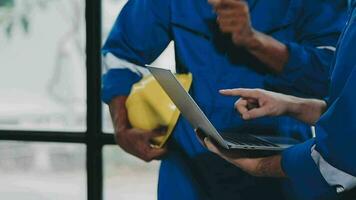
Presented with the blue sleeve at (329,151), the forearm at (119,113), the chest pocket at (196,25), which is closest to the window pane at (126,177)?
the forearm at (119,113)

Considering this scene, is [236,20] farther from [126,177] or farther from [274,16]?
[126,177]

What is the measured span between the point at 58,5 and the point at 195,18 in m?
0.63

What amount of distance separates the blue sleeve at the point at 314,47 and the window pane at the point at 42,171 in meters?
0.80

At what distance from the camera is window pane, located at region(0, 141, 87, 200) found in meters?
1.92

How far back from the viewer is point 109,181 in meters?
1.85

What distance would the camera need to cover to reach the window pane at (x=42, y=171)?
6.28 feet

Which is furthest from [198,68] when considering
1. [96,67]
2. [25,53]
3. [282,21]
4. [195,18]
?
[25,53]

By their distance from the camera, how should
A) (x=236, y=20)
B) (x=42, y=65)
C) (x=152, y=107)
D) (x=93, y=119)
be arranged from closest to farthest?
(x=236, y=20) < (x=152, y=107) < (x=93, y=119) < (x=42, y=65)

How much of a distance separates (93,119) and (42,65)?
286 millimetres

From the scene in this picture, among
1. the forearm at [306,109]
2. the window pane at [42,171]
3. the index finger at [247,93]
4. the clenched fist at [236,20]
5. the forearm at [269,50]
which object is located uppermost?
the clenched fist at [236,20]

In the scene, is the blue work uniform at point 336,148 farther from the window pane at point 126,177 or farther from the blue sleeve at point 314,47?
the window pane at point 126,177

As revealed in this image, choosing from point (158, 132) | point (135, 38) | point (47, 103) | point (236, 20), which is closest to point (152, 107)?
point (158, 132)

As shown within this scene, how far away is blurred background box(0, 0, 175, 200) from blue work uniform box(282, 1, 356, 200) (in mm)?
818

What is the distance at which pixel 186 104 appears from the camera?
112 centimetres
